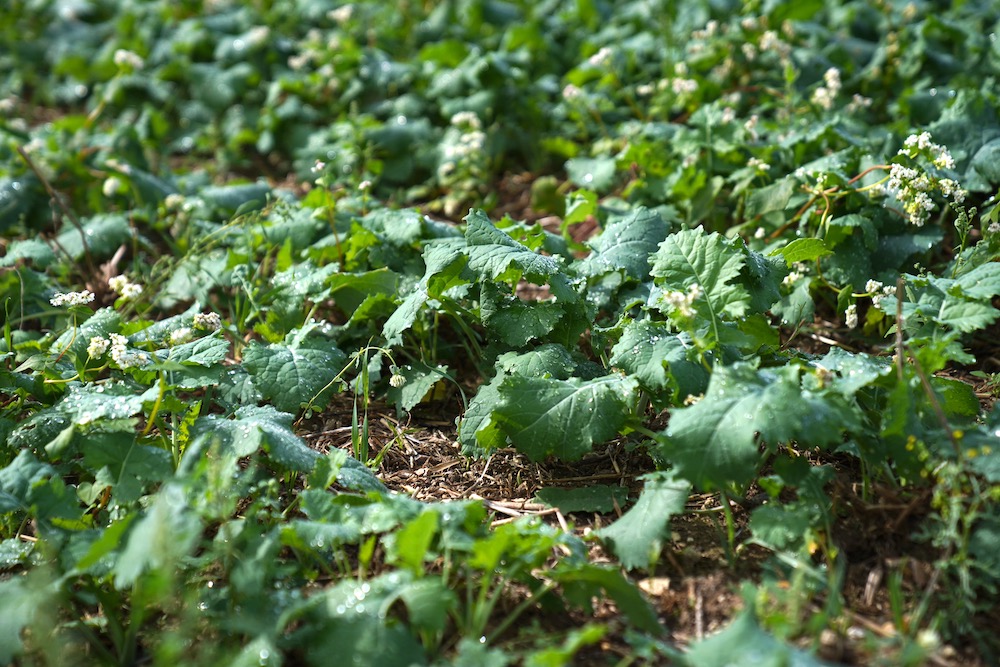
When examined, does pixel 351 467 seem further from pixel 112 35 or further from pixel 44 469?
pixel 112 35

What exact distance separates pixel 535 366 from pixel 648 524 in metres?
0.62

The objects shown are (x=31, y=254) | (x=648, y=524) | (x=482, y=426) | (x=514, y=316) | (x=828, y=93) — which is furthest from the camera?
(x=828, y=93)

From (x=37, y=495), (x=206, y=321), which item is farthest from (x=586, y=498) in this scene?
(x=37, y=495)

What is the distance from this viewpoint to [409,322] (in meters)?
2.56

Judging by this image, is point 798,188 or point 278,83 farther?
point 278,83

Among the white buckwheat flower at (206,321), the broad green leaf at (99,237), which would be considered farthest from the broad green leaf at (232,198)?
the white buckwheat flower at (206,321)

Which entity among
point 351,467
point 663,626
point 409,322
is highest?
point 409,322

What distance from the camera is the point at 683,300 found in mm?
2203

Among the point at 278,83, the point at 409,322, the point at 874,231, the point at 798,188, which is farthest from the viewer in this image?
the point at 278,83

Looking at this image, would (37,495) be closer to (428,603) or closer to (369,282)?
(428,603)

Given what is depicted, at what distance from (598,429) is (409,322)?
26.5 inches

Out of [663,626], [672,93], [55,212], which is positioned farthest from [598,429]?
[55,212]

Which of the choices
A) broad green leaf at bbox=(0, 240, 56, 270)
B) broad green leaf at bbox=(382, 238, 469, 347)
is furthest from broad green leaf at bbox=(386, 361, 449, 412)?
broad green leaf at bbox=(0, 240, 56, 270)

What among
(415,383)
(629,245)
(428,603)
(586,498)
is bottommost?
(586,498)
